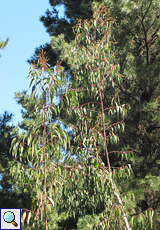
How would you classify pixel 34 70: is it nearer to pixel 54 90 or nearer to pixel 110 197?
pixel 54 90

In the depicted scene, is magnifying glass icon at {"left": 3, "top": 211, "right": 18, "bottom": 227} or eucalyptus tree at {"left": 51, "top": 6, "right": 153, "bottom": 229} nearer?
magnifying glass icon at {"left": 3, "top": 211, "right": 18, "bottom": 227}

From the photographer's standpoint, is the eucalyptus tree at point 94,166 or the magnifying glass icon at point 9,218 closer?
the magnifying glass icon at point 9,218

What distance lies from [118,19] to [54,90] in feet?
12.7

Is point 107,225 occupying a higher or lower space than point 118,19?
lower

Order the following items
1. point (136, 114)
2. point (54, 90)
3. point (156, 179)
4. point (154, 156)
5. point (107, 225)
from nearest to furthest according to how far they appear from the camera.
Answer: point (54, 90)
point (107, 225)
point (156, 179)
point (154, 156)
point (136, 114)

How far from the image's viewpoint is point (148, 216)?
223cm

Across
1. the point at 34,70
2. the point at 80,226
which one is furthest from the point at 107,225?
the point at 80,226

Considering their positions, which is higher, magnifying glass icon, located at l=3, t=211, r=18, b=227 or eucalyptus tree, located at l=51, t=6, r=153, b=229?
eucalyptus tree, located at l=51, t=6, r=153, b=229

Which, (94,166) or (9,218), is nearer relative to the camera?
(9,218)

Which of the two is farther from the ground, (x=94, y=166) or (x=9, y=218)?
(x=94, y=166)

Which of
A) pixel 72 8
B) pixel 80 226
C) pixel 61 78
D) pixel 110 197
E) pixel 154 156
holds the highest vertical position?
pixel 72 8

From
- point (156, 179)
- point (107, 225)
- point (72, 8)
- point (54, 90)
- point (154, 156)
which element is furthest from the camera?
point (72, 8)

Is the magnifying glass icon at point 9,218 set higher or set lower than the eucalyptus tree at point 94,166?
lower

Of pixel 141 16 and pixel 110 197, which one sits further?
pixel 141 16
